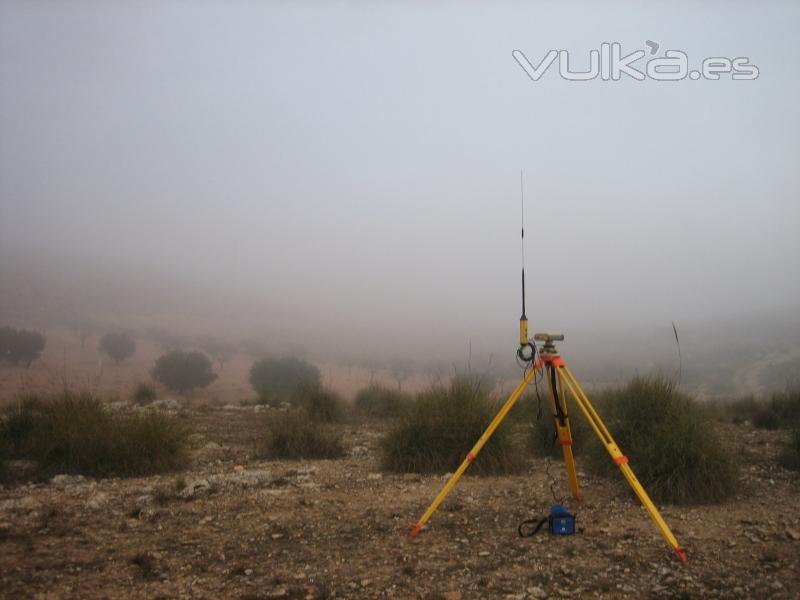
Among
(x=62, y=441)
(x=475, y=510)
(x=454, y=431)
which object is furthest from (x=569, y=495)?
(x=62, y=441)

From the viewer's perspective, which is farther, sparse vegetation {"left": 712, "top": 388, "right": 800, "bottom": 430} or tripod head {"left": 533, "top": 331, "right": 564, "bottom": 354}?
sparse vegetation {"left": 712, "top": 388, "right": 800, "bottom": 430}

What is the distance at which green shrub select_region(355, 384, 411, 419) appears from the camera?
15.1 meters

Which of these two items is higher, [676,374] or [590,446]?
[676,374]

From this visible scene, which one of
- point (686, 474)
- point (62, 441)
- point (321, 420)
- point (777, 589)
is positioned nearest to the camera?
point (777, 589)

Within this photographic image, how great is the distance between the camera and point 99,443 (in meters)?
7.50

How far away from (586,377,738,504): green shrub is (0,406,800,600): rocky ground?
9.2 inches

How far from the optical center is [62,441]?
758 centimetres

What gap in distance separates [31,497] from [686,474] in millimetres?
6707

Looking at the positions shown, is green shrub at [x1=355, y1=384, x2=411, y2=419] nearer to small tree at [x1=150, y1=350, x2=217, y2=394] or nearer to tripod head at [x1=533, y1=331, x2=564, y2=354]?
tripod head at [x1=533, y1=331, x2=564, y2=354]

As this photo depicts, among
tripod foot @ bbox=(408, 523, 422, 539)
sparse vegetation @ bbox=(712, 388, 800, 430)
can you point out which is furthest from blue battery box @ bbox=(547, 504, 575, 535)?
sparse vegetation @ bbox=(712, 388, 800, 430)

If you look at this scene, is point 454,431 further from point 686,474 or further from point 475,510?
point 686,474

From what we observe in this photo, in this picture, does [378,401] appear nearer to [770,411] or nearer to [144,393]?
[144,393]

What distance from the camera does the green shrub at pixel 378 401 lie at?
15.1 metres

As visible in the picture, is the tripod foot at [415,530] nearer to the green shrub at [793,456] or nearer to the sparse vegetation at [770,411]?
the green shrub at [793,456]
